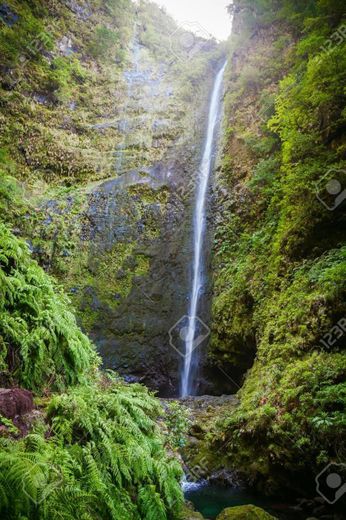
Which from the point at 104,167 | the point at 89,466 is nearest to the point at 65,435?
the point at 89,466

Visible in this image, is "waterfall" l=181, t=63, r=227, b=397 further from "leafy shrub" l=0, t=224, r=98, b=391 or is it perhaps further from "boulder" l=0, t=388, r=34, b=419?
"boulder" l=0, t=388, r=34, b=419

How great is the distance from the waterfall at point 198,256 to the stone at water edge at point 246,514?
5.83 m

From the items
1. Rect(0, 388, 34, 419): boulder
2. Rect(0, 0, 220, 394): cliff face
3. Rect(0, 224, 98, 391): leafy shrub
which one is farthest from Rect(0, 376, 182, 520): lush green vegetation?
Rect(0, 0, 220, 394): cliff face

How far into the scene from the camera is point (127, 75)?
Result: 1703 centimetres

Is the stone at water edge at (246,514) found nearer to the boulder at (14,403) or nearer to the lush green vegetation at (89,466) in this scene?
the lush green vegetation at (89,466)

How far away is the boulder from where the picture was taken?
320 cm

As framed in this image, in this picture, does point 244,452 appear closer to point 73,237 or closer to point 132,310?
point 132,310

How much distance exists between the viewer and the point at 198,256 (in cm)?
1223

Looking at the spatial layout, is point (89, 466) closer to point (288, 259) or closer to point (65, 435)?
point (65, 435)

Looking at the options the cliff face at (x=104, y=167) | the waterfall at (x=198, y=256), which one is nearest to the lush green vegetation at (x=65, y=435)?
the waterfall at (x=198, y=256)

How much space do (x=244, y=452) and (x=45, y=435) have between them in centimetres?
429

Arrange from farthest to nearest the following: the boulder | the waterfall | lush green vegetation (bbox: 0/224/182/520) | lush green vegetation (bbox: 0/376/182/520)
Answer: the waterfall → the boulder → lush green vegetation (bbox: 0/224/182/520) → lush green vegetation (bbox: 0/376/182/520)

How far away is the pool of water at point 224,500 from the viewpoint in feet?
17.6

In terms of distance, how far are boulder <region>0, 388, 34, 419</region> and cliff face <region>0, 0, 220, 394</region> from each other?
7.39 m
